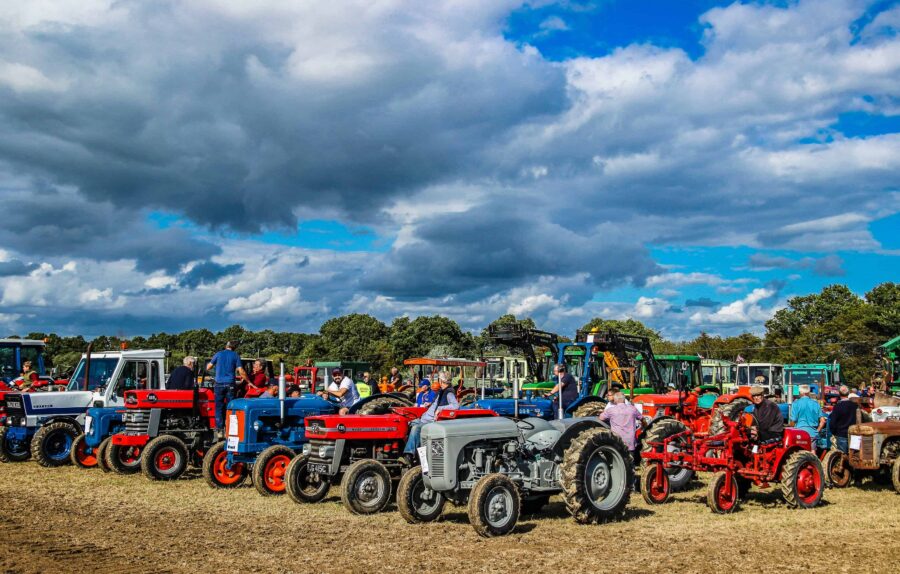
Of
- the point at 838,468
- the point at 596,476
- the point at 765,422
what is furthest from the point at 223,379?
the point at 838,468

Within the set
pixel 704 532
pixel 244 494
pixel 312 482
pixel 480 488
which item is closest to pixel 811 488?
pixel 704 532

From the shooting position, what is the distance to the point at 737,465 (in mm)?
9930

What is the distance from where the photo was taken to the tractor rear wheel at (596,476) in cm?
876

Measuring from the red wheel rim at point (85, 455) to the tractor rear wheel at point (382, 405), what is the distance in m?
5.65

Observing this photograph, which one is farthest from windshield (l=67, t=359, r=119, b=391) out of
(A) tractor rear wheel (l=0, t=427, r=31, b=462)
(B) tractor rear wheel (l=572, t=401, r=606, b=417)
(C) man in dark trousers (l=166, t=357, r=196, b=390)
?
(B) tractor rear wheel (l=572, t=401, r=606, b=417)

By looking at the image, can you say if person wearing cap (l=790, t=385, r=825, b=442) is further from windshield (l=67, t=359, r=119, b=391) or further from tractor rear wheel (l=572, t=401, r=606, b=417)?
windshield (l=67, t=359, r=119, b=391)

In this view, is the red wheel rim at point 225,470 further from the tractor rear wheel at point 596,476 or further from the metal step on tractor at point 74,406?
the tractor rear wheel at point 596,476

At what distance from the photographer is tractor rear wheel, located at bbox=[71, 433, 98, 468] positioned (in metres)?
14.4

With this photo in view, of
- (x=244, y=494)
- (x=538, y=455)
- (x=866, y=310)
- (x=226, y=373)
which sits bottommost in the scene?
(x=244, y=494)

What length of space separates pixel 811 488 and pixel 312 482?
609 cm

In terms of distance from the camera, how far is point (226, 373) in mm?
12742

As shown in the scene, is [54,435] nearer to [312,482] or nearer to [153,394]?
[153,394]

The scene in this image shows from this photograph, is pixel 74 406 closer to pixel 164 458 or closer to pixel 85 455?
pixel 85 455

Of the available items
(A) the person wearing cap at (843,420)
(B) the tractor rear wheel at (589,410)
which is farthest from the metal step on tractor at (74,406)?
(A) the person wearing cap at (843,420)
